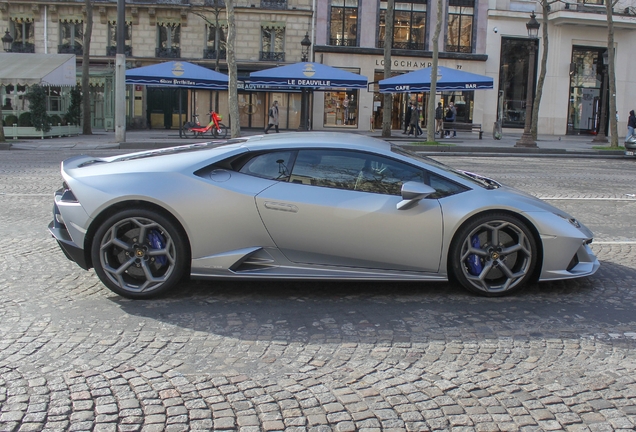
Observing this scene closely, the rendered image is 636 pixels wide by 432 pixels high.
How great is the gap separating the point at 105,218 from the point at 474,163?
48.7ft

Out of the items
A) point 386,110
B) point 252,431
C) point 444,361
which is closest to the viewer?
point 252,431

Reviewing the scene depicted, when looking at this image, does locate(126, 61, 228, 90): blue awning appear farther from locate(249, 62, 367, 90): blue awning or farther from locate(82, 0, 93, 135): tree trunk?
locate(82, 0, 93, 135): tree trunk

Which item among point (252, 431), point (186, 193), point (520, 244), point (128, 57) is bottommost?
point (252, 431)

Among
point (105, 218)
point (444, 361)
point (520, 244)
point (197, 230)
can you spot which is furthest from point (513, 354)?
point (105, 218)

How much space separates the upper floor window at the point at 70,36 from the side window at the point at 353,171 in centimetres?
3687

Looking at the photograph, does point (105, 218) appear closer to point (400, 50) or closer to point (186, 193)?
point (186, 193)

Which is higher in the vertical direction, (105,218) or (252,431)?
(105,218)

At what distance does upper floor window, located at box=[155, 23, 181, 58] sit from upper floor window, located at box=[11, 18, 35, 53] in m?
7.15

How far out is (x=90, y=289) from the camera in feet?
17.4

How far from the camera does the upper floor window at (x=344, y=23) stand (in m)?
38.5

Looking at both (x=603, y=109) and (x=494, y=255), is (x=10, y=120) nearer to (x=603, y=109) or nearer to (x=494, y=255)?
(x=494, y=255)

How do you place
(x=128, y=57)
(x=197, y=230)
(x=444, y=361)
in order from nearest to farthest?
(x=444, y=361), (x=197, y=230), (x=128, y=57)

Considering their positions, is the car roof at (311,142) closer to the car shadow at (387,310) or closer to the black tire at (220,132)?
the car shadow at (387,310)

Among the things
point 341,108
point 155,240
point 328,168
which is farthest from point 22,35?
point 328,168
